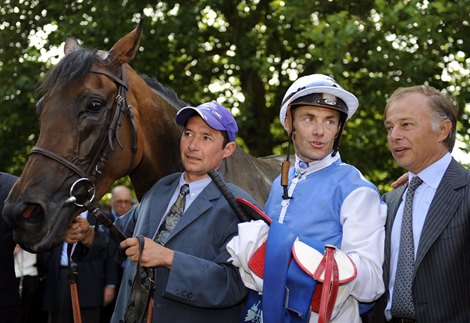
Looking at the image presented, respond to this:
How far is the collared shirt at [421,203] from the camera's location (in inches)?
142

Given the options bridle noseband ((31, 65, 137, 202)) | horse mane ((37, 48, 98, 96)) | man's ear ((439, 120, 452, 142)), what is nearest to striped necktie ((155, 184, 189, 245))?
bridle noseband ((31, 65, 137, 202))

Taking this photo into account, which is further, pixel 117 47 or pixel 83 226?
pixel 117 47

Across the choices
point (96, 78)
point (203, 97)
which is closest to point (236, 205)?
point (96, 78)

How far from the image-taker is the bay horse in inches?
140

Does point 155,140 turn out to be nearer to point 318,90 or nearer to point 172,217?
point 172,217

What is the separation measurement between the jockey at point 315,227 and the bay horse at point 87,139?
0.95 meters

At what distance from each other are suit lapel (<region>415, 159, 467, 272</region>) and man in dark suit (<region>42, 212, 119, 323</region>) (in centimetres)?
536

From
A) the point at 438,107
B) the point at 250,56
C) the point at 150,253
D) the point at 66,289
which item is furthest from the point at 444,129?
the point at 250,56

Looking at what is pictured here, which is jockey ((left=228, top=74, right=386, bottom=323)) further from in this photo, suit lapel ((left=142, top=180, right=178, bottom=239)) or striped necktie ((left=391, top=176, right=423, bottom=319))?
suit lapel ((left=142, top=180, right=178, bottom=239))

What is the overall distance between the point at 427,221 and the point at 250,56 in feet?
23.5

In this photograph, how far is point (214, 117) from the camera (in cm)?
371

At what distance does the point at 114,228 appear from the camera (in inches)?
135

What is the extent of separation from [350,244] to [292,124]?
762 mm

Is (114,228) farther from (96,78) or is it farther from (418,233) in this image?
(418,233)
